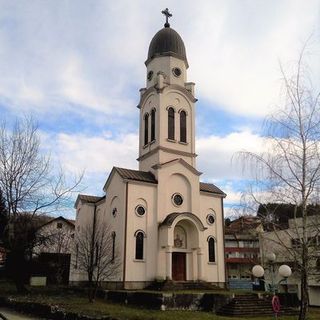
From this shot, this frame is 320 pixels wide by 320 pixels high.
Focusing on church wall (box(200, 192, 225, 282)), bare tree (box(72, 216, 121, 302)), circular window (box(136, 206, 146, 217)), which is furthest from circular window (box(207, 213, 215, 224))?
bare tree (box(72, 216, 121, 302))

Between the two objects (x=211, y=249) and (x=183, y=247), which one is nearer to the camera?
(x=183, y=247)

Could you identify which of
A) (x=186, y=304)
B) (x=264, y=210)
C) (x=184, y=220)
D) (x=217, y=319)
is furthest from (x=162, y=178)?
(x=264, y=210)

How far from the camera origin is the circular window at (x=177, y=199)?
3294cm

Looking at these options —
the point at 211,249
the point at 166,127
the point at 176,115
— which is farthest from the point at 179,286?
the point at 176,115

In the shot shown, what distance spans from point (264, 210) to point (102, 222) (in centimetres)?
2095

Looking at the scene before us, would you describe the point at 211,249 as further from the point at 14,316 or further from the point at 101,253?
the point at 14,316

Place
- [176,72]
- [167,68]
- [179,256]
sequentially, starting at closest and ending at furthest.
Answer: [179,256] < [167,68] < [176,72]

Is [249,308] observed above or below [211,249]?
below

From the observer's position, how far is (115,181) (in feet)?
109

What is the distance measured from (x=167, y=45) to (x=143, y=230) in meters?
18.0

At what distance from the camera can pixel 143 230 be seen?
30.7 m

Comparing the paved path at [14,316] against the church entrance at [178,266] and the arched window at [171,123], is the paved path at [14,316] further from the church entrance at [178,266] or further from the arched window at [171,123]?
the arched window at [171,123]

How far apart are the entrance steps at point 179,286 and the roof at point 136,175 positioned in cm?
814

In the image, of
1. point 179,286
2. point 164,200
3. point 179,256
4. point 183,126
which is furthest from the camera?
point 183,126
